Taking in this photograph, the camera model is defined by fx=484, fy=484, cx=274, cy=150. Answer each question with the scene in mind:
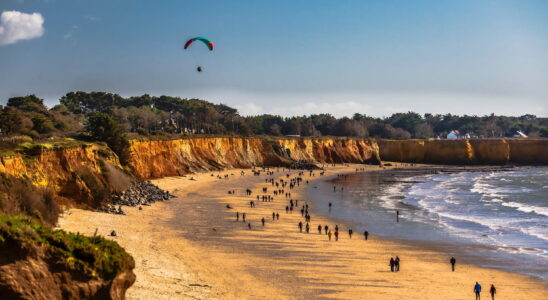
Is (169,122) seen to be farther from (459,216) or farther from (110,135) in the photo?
(459,216)

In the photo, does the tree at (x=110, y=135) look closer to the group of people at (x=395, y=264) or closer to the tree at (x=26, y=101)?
the tree at (x=26, y=101)

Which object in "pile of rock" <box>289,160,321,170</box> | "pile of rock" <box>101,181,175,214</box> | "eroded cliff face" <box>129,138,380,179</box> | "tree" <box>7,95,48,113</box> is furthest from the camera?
"pile of rock" <box>289,160,321,170</box>

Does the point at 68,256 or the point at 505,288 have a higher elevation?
the point at 68,256

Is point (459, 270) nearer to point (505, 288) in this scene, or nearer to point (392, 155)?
point (505, 288)

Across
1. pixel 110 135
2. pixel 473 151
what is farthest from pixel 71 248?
pixel 473 151

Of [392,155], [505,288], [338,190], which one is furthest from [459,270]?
[392,155]

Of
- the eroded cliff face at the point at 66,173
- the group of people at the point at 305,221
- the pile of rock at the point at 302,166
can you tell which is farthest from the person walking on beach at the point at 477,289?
the pile of rock at the point at 302,166

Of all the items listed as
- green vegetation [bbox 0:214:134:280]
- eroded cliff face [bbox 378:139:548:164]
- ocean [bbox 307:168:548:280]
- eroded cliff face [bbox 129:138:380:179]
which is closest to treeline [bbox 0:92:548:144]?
eroded cliff face [bbox 129:138:380:179]

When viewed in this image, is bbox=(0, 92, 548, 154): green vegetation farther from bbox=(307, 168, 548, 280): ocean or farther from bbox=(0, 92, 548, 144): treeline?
bbox=(307, 168, 548, 280): ocean
